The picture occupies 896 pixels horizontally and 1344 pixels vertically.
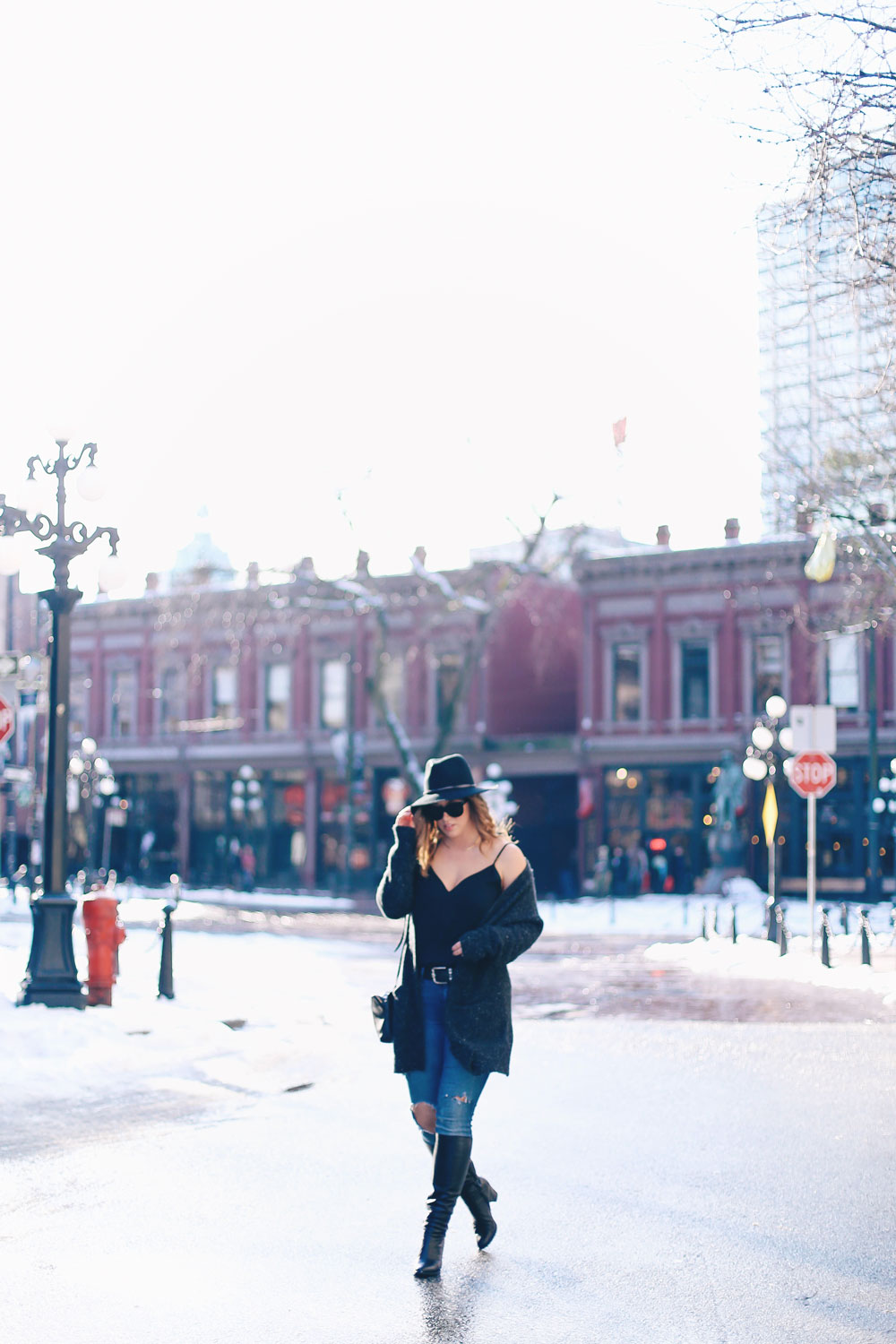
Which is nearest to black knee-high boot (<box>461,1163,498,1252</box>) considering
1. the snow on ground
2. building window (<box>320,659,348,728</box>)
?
the snow on ground

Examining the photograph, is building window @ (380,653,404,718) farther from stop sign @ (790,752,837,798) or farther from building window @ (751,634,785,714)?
stop sign @ (790,752,837,798)

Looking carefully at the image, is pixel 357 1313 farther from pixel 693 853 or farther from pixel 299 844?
pixel 299 844

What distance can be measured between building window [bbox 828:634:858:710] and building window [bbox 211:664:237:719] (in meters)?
21.0

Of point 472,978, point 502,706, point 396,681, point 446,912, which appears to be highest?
point 396,681

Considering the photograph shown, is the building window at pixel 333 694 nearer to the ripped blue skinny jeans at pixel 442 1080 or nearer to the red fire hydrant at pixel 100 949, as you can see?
the red fire hydrant at pixel 100 949

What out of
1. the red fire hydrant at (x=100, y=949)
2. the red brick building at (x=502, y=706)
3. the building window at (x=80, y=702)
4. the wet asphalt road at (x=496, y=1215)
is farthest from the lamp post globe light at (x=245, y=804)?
the wet asphalt road at (x=496, y=1215)

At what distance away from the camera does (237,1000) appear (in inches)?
661

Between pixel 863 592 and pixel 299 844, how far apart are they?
24572mm

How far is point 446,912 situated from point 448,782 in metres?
0.54

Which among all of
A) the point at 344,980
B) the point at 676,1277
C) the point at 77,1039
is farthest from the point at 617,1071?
the point at 344,980

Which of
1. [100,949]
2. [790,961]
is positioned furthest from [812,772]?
[100,949]

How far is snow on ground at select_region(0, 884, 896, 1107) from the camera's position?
11594 millimetres

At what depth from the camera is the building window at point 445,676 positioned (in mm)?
48969

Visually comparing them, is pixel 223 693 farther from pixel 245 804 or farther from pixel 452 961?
pixel 452 961
